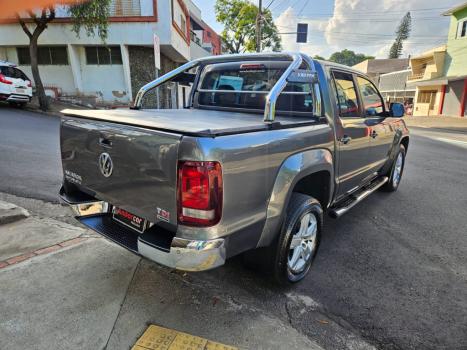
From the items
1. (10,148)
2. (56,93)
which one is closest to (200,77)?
(10,148)

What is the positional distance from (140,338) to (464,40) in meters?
32.2

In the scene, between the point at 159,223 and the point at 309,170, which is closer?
the point at 159,223

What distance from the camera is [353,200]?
4062mm

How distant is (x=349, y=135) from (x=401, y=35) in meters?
84.1

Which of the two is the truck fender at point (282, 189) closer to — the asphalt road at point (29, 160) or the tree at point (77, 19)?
the asphalt road at point (29, 160)

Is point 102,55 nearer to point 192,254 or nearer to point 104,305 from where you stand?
point 104,305

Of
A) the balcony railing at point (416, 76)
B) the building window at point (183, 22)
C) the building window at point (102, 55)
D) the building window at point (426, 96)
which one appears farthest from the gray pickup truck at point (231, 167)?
the balcony railing at point (416, 76)

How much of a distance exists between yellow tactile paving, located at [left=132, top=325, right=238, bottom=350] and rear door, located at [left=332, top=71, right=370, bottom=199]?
2.11 metres

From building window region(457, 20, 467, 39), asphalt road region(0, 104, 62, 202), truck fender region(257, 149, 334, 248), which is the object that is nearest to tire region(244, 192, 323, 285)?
truck fender region(257, 149, 334, 248)

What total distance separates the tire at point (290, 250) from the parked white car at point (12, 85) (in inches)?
576

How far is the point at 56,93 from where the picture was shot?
1888 centimetres

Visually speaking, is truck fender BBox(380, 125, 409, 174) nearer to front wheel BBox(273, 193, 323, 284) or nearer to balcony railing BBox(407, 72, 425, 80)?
front wheel BBox(273, 193, 323, 284)

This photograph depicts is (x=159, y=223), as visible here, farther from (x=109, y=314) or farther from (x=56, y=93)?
(x=56, y=93)

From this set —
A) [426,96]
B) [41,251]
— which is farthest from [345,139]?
[426,96]
